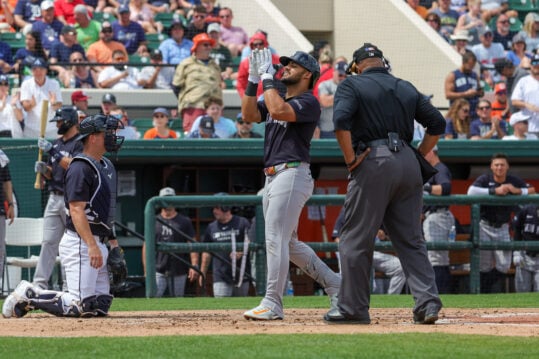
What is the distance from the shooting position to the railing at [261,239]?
39.0 feet

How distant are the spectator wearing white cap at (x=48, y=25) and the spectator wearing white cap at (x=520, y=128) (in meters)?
6.31

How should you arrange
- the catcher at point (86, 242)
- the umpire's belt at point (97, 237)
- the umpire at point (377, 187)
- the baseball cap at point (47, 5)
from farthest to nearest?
the baseball cap at point (47, 5) → the umpire's belt at point (97, 237) → the catcher at point (86, 242) → the umpire at point (377, 187)

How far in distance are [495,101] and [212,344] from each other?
10.9m

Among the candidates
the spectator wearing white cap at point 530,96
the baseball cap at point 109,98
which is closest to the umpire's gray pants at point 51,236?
the baseball cap at point 109,98

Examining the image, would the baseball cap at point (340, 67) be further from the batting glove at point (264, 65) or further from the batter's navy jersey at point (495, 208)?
the batting glove at point (264, 65)

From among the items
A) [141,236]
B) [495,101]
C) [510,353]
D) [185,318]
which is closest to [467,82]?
[495,101]

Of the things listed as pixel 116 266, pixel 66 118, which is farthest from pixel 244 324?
pixel 66 118

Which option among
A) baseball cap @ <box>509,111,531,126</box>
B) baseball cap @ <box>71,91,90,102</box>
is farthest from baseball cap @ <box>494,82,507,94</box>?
baseball cap @ <box>71,91,90,102</box>

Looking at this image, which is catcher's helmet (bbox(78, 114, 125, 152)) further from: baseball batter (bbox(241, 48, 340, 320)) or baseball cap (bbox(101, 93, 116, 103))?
baseball cap (bbox(101, 93, 116, 103))

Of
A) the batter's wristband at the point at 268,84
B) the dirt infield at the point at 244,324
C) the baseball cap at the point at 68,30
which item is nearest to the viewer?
the dirt infield at the point at 244,324

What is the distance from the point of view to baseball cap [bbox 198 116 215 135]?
13836 mm

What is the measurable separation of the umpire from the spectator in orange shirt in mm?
6954

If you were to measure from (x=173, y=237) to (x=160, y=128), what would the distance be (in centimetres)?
163

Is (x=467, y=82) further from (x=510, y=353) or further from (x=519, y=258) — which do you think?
(x=510, y=353)
